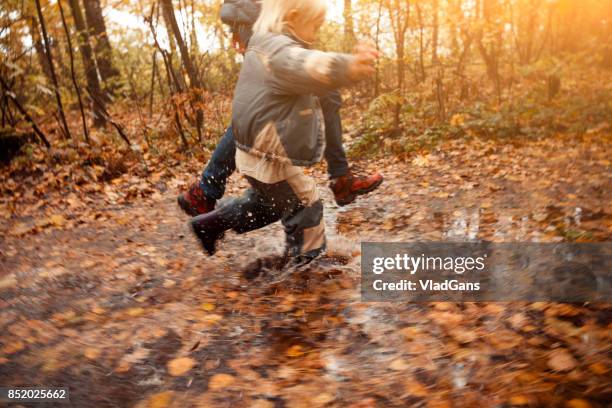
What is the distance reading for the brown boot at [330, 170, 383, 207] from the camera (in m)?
3.44

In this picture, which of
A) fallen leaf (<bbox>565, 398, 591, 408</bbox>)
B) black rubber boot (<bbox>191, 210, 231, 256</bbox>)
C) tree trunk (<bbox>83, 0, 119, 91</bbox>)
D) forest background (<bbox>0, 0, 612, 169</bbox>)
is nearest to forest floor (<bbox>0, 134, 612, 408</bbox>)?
fallen leaf (<bbox>565, 398, 591, 408</bbox>)

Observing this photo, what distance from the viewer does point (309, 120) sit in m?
2.38

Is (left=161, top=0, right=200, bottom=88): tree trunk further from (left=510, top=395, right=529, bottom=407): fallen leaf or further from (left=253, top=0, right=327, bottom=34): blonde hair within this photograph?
(left=510, top=395, right=529, bottom=407): fallen leaf

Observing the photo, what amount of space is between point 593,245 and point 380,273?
135cm

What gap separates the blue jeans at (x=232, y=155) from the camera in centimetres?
327

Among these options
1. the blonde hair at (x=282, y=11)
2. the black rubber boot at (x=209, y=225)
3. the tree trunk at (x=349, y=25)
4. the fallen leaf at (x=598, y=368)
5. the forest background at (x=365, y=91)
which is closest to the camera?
the fallen leaf at (x=598, y=368)

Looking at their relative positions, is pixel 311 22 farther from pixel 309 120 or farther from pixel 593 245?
pixel 593 245

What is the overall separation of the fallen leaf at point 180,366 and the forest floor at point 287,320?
0.5 inches

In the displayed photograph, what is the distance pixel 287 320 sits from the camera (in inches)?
91.5

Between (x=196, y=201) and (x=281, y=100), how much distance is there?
1.40m

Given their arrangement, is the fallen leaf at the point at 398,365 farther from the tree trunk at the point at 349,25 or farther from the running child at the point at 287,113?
the tree trunk at the point at 349,25

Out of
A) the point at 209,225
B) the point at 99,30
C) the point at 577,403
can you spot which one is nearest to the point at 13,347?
the point at 209,225

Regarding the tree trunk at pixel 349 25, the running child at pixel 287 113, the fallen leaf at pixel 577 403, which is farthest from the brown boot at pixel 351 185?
the tree trunk at pixel 349 25

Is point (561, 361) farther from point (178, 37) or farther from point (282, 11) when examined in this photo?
point (178, 37)
